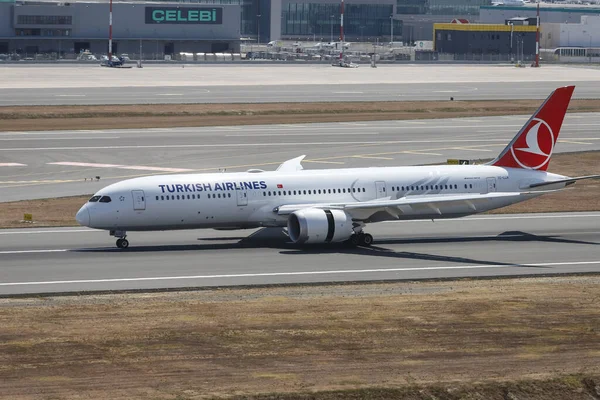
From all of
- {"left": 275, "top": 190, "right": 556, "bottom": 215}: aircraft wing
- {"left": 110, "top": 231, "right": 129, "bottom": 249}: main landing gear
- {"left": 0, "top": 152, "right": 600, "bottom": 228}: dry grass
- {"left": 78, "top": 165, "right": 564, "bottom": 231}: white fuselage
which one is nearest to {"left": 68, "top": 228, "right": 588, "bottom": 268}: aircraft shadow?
{"left": 110, "top": 231, "right": 129, "bottom": 249}: main landing gear

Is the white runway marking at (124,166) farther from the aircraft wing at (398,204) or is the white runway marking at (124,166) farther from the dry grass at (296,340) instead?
the dry grass at (296,340)

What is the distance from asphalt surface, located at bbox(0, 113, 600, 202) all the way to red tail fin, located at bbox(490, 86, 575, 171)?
24802mm

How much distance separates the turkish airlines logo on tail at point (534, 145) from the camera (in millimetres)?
58188

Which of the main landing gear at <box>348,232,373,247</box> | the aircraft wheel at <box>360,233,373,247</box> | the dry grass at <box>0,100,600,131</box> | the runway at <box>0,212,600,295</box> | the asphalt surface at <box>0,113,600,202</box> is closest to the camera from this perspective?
the runway at <box>0,212,600,295</box>

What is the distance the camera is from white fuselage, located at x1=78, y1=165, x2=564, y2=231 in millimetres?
51188

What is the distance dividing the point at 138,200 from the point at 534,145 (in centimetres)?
Answer: 2214

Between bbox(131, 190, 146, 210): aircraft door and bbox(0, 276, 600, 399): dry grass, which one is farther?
bbox(131, 190, 146, 210): aircraft door

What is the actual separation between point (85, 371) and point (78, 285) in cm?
1261

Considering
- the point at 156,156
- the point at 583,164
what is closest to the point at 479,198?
the point at 583,164

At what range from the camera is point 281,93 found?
146375mm

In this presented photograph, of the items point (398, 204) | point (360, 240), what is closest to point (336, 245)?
point (360, 240)

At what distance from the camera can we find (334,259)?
50625 mm

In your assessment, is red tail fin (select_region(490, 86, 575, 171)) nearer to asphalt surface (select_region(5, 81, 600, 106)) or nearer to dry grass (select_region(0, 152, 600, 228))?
dry grass (select_region(0, 152, 600, 228))

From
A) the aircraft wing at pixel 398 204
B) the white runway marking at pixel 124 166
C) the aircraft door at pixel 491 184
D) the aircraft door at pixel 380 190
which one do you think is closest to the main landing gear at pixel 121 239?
the aircraft wing at pixel 398 204
